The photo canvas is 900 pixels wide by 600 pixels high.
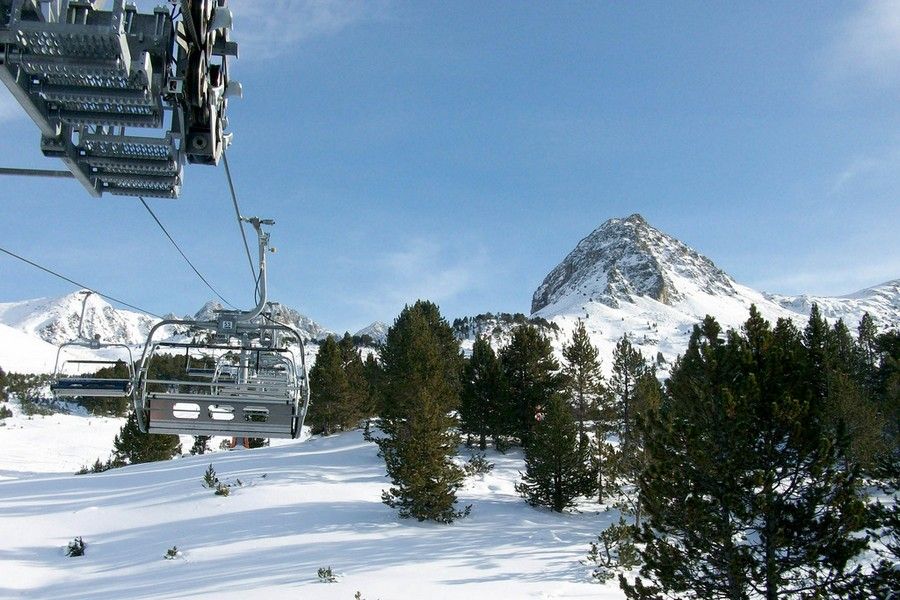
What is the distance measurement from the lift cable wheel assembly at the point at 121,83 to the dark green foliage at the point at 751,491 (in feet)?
35.9

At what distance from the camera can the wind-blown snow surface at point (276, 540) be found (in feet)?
54.6

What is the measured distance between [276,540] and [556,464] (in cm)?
1213

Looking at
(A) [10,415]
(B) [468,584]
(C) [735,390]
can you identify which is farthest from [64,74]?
(A) [10,415]

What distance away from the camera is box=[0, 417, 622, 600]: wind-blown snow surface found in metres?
16.6

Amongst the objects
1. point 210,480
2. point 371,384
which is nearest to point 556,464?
point 210,480

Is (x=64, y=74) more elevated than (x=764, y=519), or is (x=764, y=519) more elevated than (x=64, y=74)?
(x=64, y=74)

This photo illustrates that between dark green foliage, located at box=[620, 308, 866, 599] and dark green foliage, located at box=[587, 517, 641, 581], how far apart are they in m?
5.91

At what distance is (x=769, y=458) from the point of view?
12.1m

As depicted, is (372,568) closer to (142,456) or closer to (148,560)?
(148,560)

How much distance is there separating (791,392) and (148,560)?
60.1 feet

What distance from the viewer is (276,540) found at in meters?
20.2

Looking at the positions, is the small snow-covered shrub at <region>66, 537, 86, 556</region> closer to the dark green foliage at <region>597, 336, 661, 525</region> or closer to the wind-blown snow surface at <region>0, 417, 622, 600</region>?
the wind-blown snow surface at <region>0, 417, 622, 600</region>

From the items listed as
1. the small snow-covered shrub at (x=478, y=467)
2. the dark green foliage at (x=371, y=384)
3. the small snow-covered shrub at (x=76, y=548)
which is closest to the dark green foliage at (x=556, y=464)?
the small snow-covered shrub at (x=478, y=467)

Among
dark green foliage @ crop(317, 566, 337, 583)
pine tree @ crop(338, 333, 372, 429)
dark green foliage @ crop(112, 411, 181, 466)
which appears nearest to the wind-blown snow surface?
dark green foliage @ crop(317, 566, 337, 583)
